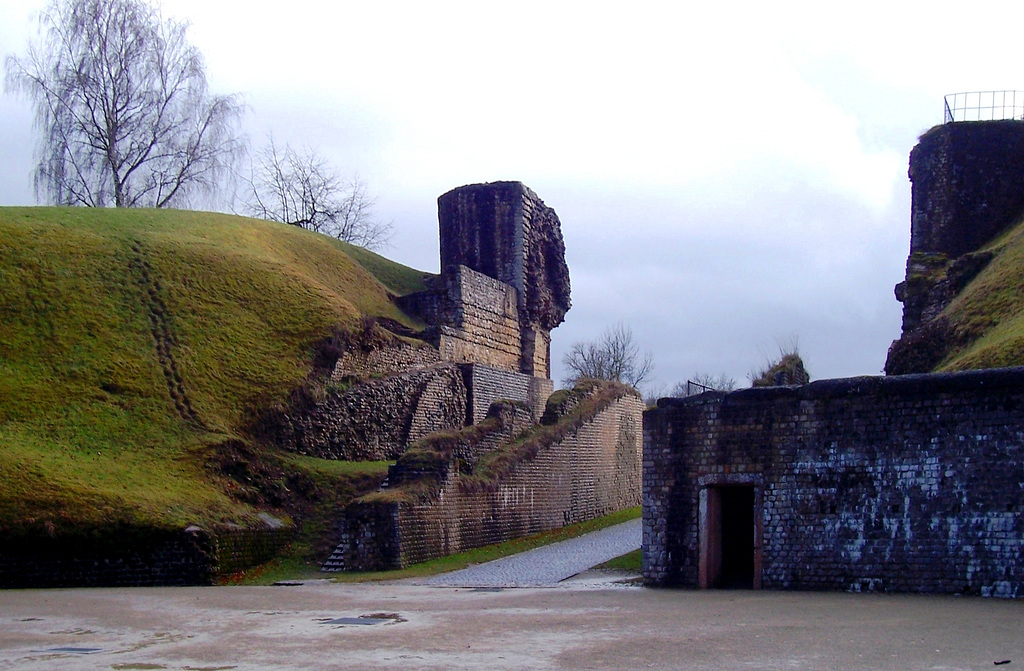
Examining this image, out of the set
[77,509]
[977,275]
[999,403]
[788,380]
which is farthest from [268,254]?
[999,403]

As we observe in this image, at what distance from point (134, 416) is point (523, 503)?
8.77 metres

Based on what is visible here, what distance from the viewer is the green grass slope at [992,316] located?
16625 millimetres

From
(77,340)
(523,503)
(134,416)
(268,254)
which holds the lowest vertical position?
(523,503)

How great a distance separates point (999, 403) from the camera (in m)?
14.0

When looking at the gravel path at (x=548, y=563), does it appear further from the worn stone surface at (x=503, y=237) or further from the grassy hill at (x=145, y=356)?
the worn stone surface at (x=503, y=237)

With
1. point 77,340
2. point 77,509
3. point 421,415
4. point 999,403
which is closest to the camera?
point 999,403

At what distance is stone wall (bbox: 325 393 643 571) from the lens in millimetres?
20078

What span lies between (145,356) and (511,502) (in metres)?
8.88

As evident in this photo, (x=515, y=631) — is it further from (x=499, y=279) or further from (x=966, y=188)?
(x=499, y=279)

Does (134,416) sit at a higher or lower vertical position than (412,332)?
lower

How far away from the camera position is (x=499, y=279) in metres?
34.1

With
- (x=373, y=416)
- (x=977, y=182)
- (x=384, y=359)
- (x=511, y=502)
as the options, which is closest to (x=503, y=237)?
(x=384, y=359)

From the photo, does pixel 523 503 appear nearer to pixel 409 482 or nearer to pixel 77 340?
pixel 409 482

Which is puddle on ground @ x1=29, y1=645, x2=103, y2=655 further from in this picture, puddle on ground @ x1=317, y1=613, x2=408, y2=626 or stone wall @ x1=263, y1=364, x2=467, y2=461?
stone wall @ x1=263, y1=364, x2=467, y2=461
